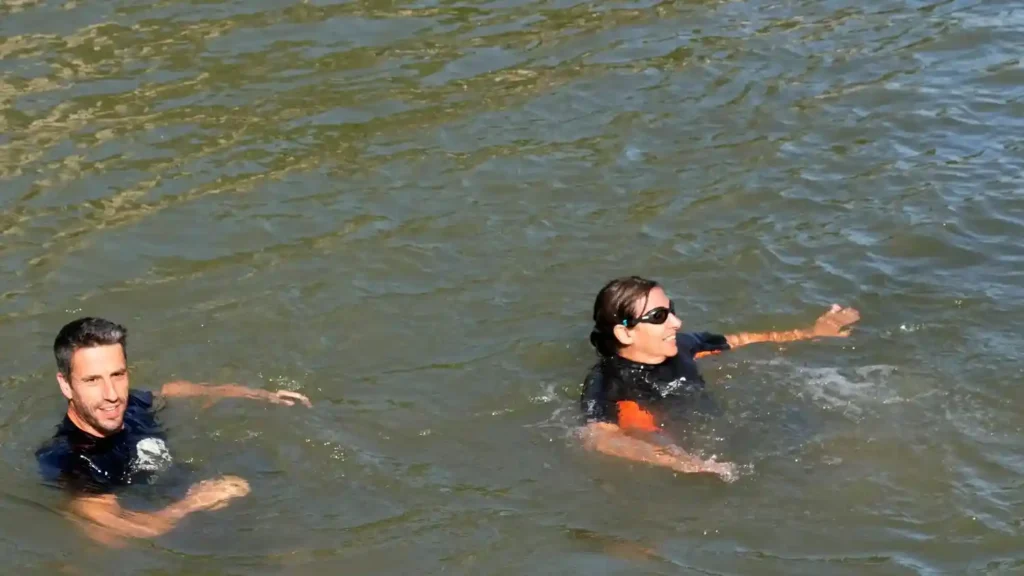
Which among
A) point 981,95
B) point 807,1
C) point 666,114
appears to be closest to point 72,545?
point 666,114

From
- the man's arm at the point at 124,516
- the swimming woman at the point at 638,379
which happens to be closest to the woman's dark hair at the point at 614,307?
the swimming woman at the point at 638,379

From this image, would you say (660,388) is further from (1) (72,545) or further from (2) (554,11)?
(2) (554,11)

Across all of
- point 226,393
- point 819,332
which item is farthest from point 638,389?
point 226,393

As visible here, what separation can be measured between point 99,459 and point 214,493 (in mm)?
686

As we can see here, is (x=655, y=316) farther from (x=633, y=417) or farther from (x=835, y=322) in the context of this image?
(x=835, y=322)

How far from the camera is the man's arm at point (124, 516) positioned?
23.7ft

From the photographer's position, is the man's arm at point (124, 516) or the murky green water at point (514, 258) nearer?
the man's arm at point (124, 516)

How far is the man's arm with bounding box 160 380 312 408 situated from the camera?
8.41 meters

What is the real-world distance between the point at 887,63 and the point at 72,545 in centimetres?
1003

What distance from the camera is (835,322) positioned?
31.1 ft

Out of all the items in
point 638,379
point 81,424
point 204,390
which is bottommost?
point 638,379

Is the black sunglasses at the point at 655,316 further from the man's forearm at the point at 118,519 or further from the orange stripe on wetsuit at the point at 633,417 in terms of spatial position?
the man's forearm at the point at 118,519

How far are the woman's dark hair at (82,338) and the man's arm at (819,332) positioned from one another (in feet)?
14.3

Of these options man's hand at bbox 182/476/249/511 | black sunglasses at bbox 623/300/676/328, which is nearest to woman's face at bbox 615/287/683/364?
A: black sunglasses at bbox 623/300/676/328
